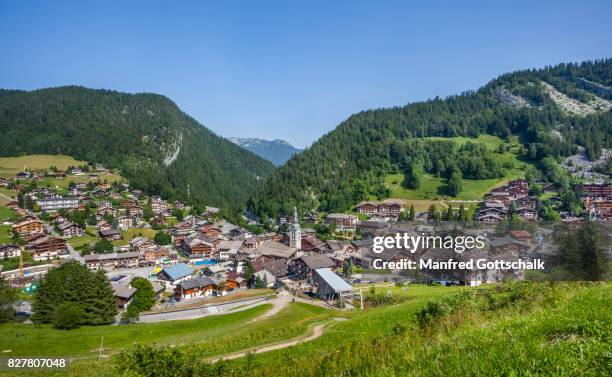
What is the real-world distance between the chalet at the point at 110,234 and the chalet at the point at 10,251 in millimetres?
17715

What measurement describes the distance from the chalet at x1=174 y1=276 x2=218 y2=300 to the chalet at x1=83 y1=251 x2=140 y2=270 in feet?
77.3

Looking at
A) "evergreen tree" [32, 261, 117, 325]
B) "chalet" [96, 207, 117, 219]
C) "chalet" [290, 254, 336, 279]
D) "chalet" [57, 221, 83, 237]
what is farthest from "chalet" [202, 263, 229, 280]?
"chalet" [96, 207, 117, 219]

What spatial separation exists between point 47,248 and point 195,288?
3979 centimetres

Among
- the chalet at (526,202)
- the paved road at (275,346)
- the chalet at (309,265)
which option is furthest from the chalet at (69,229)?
the chalet at (526,202)

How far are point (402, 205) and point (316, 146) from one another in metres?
61.1

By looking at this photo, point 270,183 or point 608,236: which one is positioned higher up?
point 270,183

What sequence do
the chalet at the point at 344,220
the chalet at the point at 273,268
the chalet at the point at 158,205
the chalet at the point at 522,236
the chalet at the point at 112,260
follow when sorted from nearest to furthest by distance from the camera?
the chalet at the point at 522,236, the chalet at the point at 273,268, the chalet at the point at 112,260, the chalet at the point at 344,220, the chalet at the point at 158,205

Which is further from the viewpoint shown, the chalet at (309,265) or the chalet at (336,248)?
the chalet at (336,248)

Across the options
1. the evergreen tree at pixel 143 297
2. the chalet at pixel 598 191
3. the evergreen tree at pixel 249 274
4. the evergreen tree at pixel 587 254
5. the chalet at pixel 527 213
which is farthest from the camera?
the chalet at pixel 598 191

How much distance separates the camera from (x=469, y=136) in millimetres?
152125

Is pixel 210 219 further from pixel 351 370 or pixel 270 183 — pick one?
pixel 351 370

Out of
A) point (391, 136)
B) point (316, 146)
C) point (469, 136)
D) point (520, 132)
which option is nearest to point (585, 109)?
point (520, 132)

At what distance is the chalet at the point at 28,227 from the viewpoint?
79.3 meters

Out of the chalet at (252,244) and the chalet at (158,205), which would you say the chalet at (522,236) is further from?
the chalet at (158,205)
